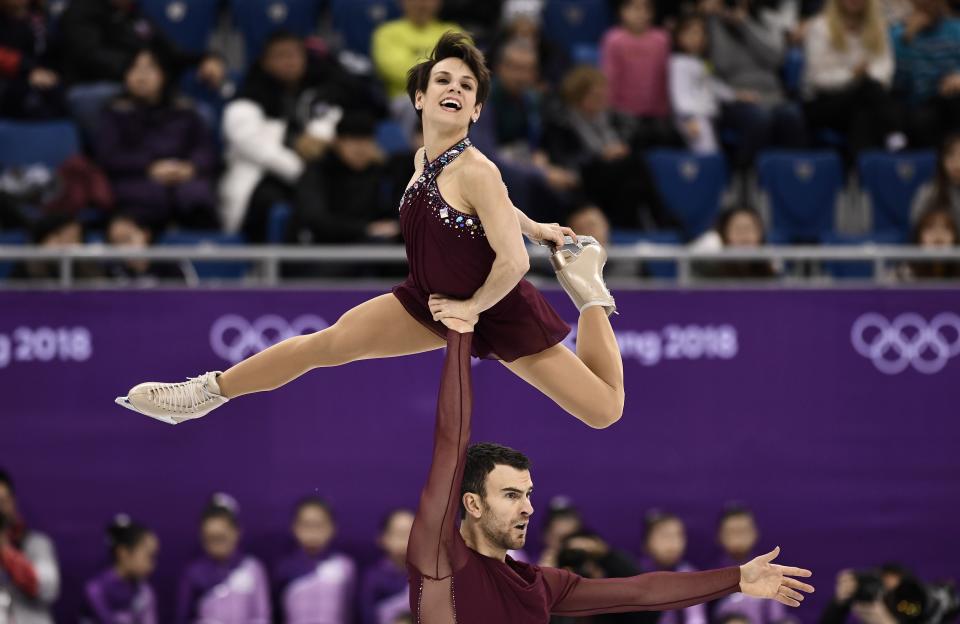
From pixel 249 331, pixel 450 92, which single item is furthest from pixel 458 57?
pixel 249 331

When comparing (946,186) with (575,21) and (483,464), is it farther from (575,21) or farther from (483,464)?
(483,464)

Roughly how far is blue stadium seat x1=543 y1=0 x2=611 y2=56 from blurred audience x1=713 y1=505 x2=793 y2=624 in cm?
431

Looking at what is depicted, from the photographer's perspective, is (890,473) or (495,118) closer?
(890,473)

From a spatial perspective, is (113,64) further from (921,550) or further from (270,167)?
(921,550)

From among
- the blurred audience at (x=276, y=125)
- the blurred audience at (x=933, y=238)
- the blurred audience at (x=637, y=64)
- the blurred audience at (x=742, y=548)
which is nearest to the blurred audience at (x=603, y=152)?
the blurred audience at (x=637, y=64)

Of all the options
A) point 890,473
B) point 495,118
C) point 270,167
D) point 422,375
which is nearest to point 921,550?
point 890,473

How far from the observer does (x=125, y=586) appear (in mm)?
8656

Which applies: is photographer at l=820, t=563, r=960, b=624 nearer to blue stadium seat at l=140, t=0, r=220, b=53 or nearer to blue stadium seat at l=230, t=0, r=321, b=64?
blue stadium seat at l=230, t=0, r=321, b=64

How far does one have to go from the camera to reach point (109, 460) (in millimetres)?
8938

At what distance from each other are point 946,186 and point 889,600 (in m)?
3.46

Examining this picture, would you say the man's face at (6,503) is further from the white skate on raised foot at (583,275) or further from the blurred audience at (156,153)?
the white skate on raised foot at (583,275)

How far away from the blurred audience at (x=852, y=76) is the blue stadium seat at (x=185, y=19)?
4.22 m

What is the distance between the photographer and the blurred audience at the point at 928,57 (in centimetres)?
1117

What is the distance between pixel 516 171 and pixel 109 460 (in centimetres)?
274
